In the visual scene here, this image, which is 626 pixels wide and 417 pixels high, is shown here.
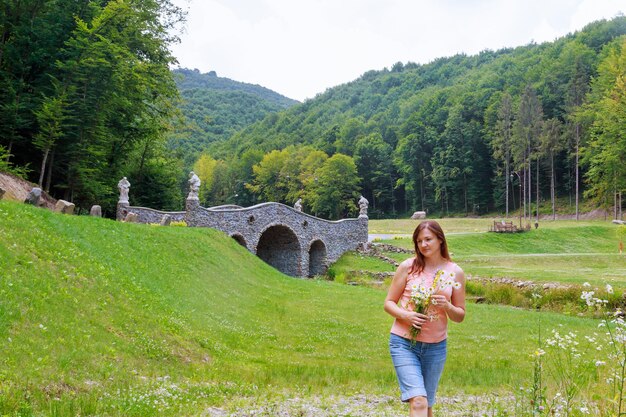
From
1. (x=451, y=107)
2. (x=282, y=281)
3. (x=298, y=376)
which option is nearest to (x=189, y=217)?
(x=282, y=281)

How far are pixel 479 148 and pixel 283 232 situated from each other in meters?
56.8

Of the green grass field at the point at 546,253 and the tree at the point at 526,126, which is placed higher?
the tree at the point at 526,126

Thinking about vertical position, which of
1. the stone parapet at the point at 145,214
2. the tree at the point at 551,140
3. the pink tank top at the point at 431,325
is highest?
the tree at the point at 551,140

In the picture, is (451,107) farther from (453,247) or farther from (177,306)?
(177,306)

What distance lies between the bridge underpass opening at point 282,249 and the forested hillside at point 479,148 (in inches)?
1357

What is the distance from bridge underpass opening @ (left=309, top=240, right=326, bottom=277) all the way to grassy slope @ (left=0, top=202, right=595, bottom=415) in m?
19.4

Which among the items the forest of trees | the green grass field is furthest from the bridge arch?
the green grass field

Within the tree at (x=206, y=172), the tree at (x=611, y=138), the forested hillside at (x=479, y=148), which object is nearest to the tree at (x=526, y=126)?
the forested hillside at (x=479, y=148)

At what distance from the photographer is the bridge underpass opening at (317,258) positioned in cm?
3716

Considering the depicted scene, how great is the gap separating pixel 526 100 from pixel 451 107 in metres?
24.6

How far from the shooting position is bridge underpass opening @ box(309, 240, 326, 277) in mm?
37156

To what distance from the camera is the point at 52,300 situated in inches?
295

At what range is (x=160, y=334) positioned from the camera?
28.8 feet

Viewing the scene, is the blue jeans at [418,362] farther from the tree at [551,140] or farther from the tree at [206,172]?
the tree at [206,172]
